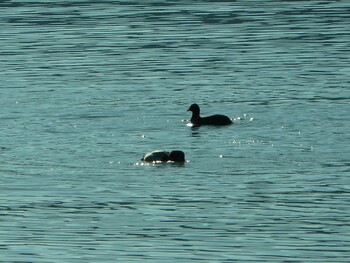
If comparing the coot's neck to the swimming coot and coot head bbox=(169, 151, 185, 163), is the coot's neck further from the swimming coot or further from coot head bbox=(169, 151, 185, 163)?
coot head bbox=(169, 151, 185, 163)

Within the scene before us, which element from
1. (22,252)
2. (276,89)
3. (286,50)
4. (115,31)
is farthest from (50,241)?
(115,31)

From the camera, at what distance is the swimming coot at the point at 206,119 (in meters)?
30.2

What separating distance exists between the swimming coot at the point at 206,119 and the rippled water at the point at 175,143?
0.23 m

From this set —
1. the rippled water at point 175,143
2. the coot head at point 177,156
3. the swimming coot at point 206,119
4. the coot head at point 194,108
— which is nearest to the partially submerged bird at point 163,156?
the coot head at point 177,156

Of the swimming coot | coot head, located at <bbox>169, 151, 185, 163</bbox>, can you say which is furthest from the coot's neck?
coot head, located at <bbox>169, 151, 185, 163</bbox>

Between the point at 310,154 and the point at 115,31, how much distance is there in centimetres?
2429

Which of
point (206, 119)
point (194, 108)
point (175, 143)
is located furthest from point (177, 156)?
point (194, 108)

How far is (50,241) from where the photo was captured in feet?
66.0

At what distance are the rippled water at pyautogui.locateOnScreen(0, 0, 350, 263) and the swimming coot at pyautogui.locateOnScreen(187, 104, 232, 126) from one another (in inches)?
8.9

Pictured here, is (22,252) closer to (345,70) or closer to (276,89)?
(276,89)

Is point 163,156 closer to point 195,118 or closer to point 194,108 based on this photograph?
point 195,118

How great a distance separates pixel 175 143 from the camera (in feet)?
93.3

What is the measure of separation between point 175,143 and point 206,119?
7.86 feet

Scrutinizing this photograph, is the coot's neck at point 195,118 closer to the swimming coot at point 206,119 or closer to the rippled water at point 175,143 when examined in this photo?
the swimming coot at point 206,119
